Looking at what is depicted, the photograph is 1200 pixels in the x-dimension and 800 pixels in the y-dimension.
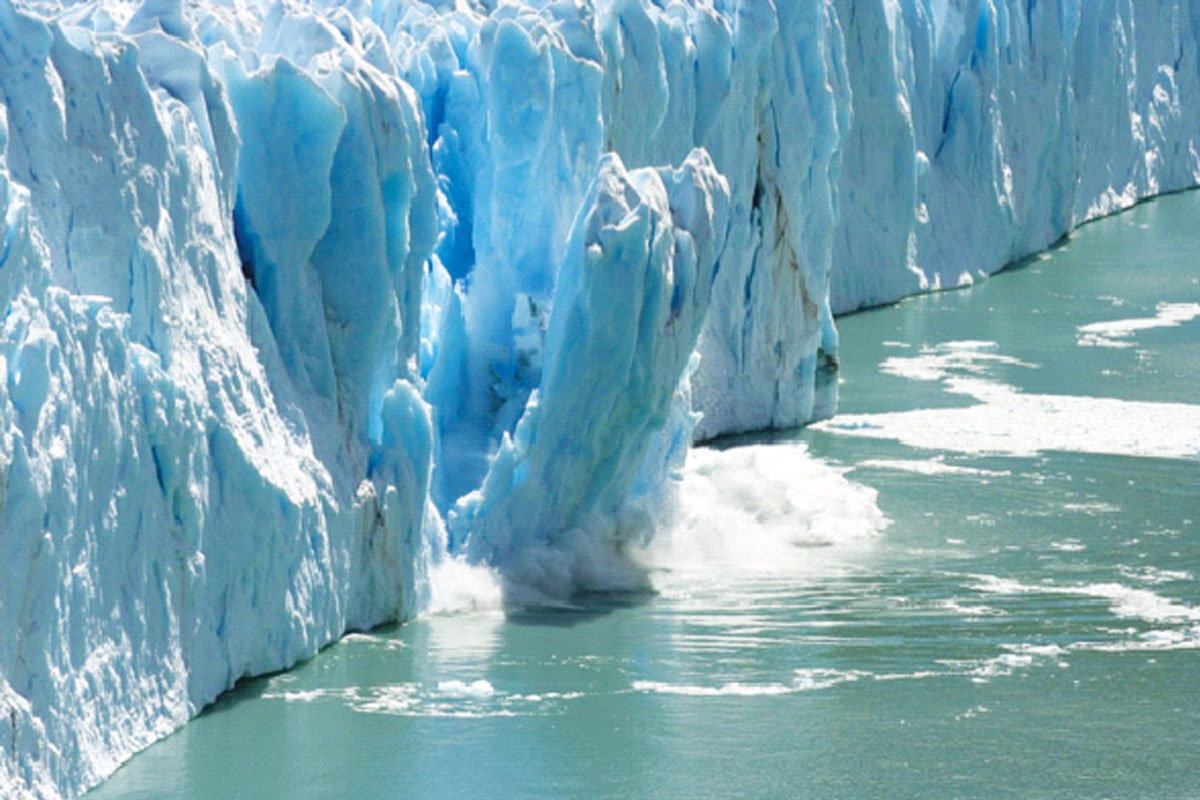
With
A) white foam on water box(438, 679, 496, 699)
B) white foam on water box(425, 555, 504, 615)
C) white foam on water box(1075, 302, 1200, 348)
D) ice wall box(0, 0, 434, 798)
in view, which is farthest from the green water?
white foam on water box(1075, 302, 1200, 348)

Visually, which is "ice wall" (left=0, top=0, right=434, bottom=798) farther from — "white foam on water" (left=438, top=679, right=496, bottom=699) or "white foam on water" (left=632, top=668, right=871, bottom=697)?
"white foam on water" (left=632, top=668, right=871, bottom=697)

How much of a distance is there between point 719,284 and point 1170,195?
16.2 m

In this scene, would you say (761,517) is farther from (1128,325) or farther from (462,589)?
(1128,325)

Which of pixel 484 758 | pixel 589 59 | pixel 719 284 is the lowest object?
pixel 484 758

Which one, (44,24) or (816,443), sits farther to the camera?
(816,443)

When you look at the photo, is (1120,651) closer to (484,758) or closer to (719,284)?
(484,758)

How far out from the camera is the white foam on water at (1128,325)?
18.7 meters

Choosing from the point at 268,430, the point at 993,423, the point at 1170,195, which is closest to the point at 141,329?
the point at 268,430

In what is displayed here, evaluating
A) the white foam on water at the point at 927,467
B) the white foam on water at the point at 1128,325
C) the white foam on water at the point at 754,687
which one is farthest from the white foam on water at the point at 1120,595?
the white foam on water at the point at 1128,325

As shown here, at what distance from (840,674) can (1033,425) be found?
6171mm

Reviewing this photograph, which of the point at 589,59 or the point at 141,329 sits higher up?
the point at 589,59

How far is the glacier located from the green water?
0.41 meters

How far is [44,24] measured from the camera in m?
7.32

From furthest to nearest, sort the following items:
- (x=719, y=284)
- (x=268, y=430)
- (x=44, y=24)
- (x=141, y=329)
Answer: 1. (x=719, y=284)
2. (x=268, y=430)
3. (x=141, y=329)
4. (x=44, y=24)
